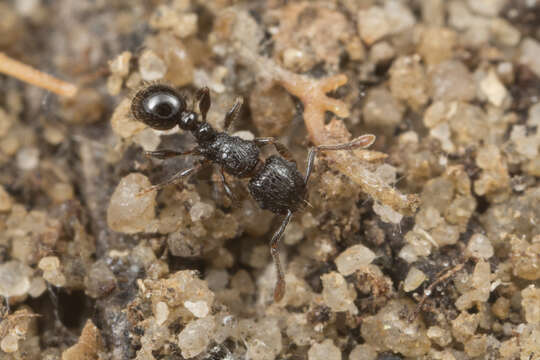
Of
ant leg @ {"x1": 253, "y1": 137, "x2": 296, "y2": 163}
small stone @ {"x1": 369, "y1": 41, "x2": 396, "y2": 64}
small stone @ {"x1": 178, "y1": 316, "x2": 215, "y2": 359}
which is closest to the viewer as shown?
small stone @ {"x1": 178, "y1": 316, "x2": 215, "y2": 359}

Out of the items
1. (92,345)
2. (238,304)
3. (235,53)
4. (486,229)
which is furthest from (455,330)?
(235,53)

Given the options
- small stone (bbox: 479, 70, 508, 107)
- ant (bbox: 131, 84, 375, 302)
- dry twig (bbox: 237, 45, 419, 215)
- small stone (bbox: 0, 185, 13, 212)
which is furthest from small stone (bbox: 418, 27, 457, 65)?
small stone (bbox: 0, 185, 13, 212)

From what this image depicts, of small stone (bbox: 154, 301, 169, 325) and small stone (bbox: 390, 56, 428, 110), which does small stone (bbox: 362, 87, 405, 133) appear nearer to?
small stone (bbox: 390, 56, 428, 110)

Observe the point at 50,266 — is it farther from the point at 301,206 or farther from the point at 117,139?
the point at 301,206

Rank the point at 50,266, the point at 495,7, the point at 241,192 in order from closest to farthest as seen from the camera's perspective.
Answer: the point at 50,266 → the point at 241,192 → the point at 495,7

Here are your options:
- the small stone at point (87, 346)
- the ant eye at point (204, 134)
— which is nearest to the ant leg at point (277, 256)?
the ant eye at point (204, 134)

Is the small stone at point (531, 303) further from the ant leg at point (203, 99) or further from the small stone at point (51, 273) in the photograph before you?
the small stone at point (51, 273)
